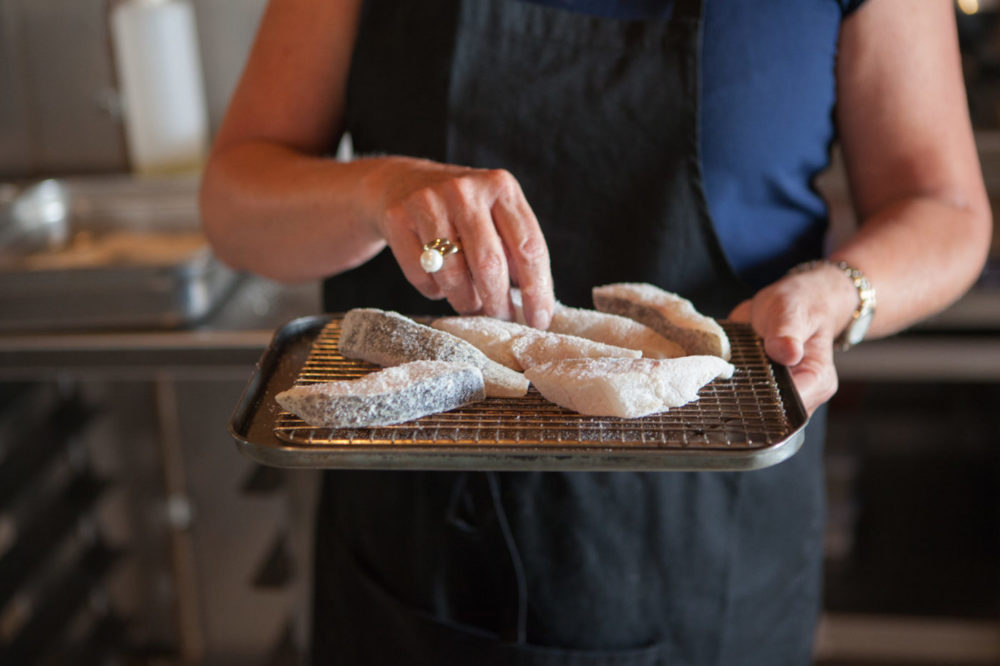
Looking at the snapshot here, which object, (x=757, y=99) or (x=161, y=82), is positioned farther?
(x=161, y=82)

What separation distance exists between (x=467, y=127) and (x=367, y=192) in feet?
0.71

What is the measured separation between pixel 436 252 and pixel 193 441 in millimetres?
1492

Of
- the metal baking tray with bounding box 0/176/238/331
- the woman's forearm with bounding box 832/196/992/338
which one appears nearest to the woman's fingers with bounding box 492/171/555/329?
the woman's forearm with bounding box 832/196/992/338

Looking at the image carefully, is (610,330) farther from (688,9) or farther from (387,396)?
(688,9)

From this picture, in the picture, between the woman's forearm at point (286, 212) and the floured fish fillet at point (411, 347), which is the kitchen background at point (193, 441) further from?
the floured fish fillet at point (411, 347)

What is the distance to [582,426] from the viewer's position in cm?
66

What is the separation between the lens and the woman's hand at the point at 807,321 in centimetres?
76

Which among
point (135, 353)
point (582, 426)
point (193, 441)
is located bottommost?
point (193, 441)

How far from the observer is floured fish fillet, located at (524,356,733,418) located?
2.22 feet

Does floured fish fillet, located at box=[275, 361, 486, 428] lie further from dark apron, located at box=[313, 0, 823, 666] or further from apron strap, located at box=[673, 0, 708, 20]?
apron strap, located at box=[673, 0, 708, 20]

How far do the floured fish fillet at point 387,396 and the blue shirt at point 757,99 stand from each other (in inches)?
16.6

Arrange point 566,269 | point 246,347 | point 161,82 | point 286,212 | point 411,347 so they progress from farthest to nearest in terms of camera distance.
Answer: point 161,82 < point 246,347 < point 566,269 < point 286,212 < point 411,347

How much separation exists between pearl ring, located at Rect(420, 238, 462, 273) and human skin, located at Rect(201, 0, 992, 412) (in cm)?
12

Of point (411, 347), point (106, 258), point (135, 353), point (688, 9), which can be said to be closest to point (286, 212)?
point (411, 347)
